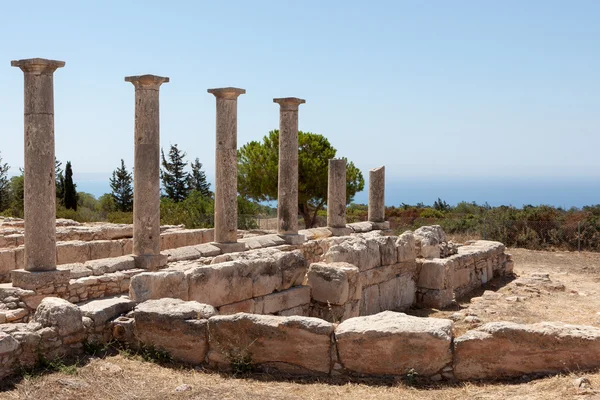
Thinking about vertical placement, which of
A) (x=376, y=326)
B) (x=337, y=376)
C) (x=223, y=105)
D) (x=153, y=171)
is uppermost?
(x=223, y=105)

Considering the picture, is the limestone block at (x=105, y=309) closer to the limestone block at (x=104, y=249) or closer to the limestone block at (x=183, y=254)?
the limestone block at (x=183, y=254)

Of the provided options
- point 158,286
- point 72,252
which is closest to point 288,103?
point 72,252

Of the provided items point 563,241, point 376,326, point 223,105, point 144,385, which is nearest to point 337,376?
point 376,326

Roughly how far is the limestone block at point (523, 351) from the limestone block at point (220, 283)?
3990 mm

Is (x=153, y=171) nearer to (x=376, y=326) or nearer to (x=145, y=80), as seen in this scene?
(x=145, y=80)

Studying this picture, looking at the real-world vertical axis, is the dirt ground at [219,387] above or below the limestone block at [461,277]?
above

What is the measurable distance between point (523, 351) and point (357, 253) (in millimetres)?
6283

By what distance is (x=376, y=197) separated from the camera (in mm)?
21000

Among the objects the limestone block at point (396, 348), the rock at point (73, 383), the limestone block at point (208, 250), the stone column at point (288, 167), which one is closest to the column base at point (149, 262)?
the limestone block at point (208, 250)

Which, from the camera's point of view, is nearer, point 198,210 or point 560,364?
point 560,364

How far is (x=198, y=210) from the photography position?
2648 cm

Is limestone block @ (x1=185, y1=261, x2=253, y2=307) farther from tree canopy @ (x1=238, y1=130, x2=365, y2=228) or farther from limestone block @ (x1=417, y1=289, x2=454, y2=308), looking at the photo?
tree canopy @ (x1=238, y1=130, x2=365, y2=228)

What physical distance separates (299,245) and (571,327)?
1050 centimetres

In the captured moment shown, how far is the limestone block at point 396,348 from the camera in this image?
6.20 metres
